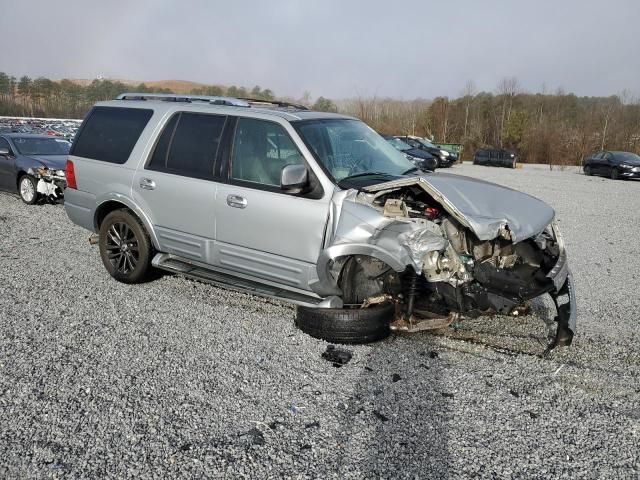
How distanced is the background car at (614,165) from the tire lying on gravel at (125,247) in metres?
25.0

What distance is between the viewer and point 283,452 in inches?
112

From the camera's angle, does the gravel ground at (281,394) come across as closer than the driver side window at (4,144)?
Yes

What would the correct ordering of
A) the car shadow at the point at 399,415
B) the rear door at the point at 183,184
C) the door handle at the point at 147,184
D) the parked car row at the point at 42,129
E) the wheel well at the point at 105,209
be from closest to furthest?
the car shadow at the point at 399,415 < the rear door at the point at 183,184 < the door handle at the point at 147,184 < the wheel well at the point at 105,209 < the parked car row at the point at 42,129

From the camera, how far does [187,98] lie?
5559 mm

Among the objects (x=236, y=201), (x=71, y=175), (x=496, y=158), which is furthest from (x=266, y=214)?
(x=496, y=158)

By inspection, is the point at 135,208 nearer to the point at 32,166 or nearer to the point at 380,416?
the point at 380,416

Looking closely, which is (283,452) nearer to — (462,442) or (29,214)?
(462,442)

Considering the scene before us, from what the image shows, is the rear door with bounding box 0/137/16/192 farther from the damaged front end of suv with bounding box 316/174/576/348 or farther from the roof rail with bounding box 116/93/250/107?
the damaged front end of suv with bounding box 316/174/576/348

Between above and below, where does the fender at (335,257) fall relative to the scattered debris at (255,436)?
above

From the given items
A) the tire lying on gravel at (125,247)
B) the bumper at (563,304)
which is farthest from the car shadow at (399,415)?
the tire lying on gravel at (125,247)

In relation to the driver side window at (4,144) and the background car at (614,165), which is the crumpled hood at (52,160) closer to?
the driver side window at (4,144)

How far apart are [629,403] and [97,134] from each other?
5.76m

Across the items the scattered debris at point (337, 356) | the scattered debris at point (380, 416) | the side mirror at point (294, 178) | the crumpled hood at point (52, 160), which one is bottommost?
the scattered debris at point (380, 416)

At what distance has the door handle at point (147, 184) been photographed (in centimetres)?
512
